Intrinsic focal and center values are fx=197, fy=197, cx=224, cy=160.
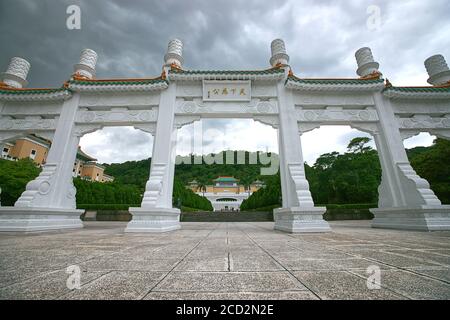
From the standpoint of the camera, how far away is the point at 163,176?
5.73 meters

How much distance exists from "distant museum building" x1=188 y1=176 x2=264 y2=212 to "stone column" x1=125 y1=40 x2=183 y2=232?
113 feet

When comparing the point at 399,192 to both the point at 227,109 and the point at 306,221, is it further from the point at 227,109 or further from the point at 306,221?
the point at 227,109

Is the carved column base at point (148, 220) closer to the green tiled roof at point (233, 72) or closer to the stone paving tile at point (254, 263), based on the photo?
the stone paving tile at point (254, 263)

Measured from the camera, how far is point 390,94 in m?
6.50

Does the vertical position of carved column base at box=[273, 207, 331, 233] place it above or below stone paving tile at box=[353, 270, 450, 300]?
above

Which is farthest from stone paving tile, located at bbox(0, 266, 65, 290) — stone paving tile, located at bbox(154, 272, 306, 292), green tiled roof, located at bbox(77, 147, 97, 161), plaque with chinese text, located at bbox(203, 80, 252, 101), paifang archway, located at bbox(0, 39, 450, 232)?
green tiled roof, located at bbox(77, 147, 97, 161)

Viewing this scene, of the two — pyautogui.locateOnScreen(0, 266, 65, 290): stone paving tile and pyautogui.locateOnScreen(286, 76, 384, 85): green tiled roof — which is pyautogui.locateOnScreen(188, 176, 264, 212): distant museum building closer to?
pyautogui.locateOnScreen(286, 76, 384, 85): green tiled roof

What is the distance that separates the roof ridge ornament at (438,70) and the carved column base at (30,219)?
13081 mm

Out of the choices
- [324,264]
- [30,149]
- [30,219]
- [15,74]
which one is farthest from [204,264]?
[30,149]

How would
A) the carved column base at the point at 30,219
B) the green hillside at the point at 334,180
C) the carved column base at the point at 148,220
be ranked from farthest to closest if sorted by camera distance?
the green hillside at the point at 334,180, the carved column base at the point at 148,220, the carved column base at the point at 30,219

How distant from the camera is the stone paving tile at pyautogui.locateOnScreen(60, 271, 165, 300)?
1.00 metres

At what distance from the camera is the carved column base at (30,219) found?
4.66 meters

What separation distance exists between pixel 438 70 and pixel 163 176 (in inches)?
399

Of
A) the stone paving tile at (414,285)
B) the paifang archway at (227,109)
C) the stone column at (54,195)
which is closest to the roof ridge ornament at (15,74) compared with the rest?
the paifang archway at (227,109)
